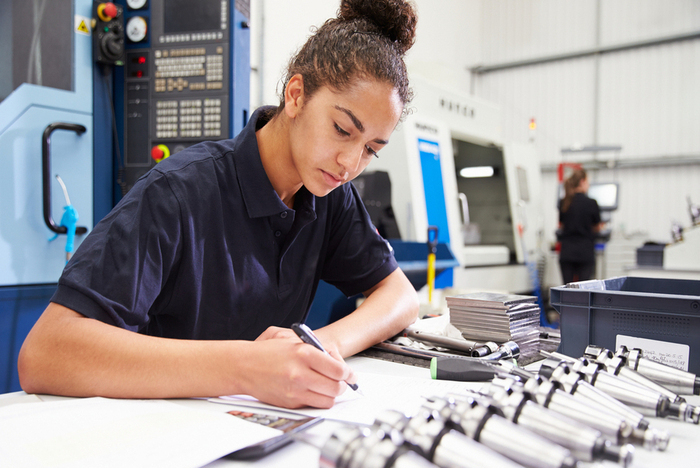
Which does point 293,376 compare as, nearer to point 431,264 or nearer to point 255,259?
point 255,259

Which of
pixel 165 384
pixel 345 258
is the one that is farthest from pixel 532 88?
pixel 165 384

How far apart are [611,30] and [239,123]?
650 cm

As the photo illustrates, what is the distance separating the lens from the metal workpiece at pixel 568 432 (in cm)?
48

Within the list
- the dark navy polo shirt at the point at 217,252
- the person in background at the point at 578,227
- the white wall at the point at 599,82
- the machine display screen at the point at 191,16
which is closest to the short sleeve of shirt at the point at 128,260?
the dark navy polo shirt at the point at 217,252

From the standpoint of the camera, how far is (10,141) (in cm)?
156

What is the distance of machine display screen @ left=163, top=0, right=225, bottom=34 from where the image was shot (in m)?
1.86

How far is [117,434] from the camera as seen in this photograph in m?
0.56

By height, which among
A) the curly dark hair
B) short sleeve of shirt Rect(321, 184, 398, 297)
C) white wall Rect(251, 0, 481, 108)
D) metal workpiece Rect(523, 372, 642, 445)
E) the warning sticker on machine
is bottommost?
metal workpiece Rect(523, 372, 642, 445)

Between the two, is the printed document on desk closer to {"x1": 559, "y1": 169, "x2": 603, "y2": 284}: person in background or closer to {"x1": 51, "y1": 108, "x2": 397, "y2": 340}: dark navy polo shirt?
{"x1": 51, "y1": 108, "x2": 397, "y2": 340}: dark navy polo shirt

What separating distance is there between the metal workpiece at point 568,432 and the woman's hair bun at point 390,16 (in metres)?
0.77

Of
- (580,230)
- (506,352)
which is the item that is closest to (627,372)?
(506,352)

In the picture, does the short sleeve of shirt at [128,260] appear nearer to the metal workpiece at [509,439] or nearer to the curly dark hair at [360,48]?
the curly dark hair at [360,48]

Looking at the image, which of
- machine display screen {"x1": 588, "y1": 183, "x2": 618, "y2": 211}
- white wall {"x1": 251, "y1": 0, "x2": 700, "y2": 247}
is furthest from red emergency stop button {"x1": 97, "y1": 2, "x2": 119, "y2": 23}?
machine display screen {"x1": 588, "y1": 183, "x2": 618, "y2": 211}

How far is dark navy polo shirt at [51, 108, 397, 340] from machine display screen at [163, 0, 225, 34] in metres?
0.92
